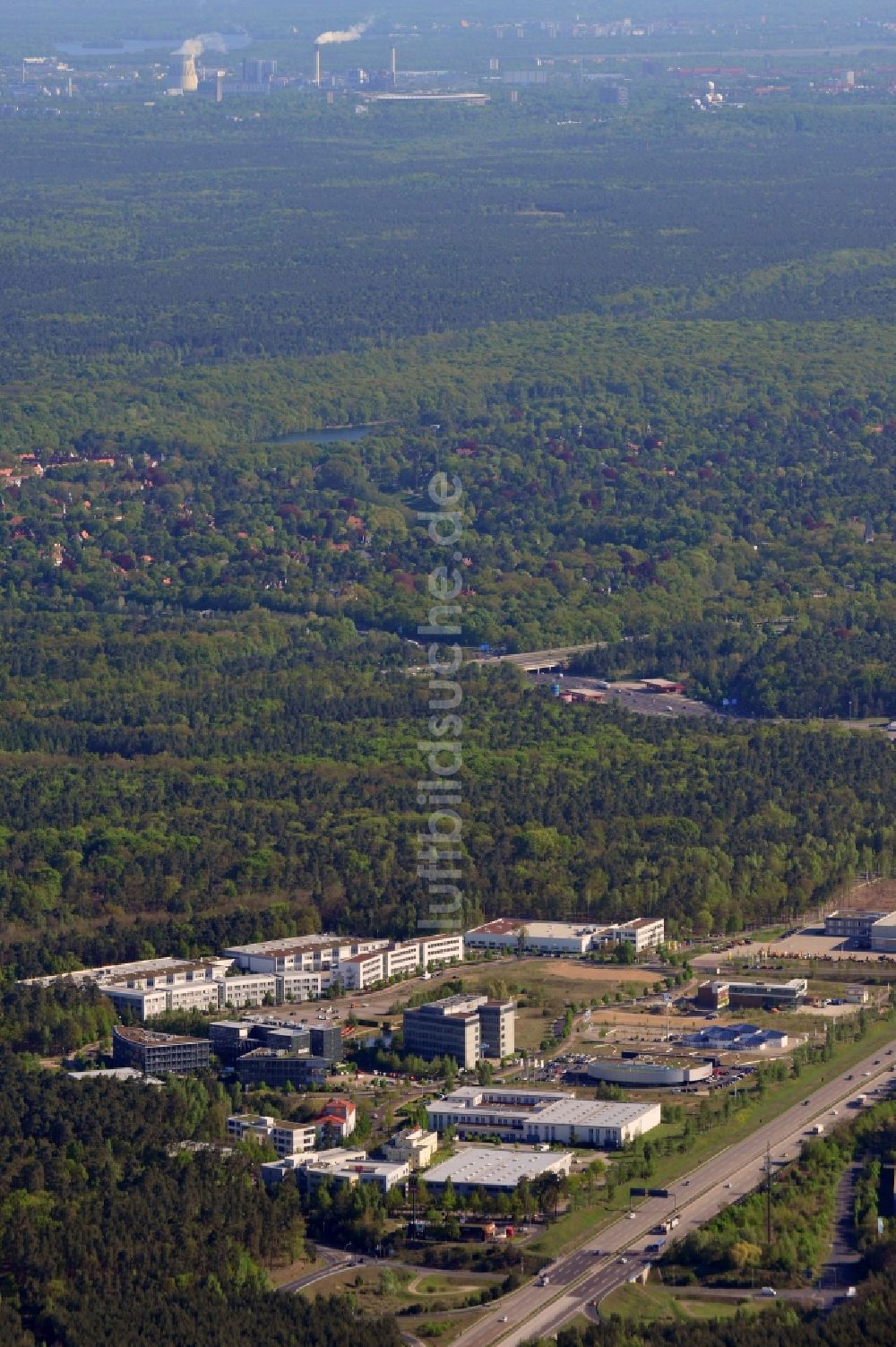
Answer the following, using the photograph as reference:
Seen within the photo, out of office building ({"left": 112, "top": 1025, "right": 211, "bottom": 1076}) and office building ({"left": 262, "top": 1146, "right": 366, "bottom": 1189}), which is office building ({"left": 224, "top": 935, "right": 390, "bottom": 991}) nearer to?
office building ({"left": 112, "top": 1025, "right": 211, "bottom": 1076})

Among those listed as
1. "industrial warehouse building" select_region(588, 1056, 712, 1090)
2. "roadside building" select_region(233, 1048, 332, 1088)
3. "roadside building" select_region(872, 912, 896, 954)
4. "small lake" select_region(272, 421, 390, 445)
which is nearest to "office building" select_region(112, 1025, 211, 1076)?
"roadside building" select_region(233, 1048, 332, 1088)

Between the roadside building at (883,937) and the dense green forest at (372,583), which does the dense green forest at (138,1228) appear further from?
the roadside building at (883,937)

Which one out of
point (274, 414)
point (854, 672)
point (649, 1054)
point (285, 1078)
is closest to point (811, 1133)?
point (649, 1054)

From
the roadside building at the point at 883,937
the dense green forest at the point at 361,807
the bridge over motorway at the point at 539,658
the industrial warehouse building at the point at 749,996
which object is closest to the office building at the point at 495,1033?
the industrial warehouse building at the point at 749,996

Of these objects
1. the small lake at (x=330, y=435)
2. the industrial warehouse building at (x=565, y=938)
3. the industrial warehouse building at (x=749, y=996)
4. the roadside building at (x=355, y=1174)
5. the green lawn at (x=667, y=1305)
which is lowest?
the small lake at (x=330, y=435)

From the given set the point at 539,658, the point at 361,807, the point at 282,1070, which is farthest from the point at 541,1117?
the point at 539,658
